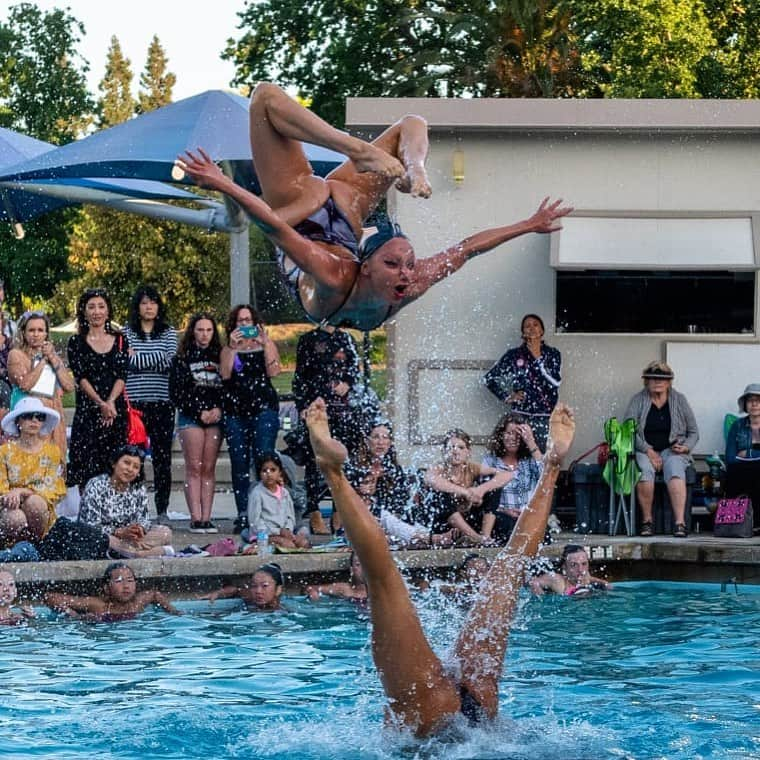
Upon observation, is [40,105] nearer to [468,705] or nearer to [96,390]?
[96,390]

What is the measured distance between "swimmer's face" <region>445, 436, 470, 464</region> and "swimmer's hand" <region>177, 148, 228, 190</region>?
5.20m

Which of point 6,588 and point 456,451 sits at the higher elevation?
point 456,451

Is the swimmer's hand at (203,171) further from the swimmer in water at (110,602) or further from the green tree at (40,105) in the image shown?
the green tree at (40,105)

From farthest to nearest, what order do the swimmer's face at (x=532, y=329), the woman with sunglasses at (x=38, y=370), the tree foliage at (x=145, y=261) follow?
the tree foliage at (x=145, y=261) < the swimmer's face at (x=532, y=329) < the woman with sunglasses at (x=38, y=370)

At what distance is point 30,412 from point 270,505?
72.9 inches

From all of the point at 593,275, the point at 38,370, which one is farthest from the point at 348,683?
the point at 593,275

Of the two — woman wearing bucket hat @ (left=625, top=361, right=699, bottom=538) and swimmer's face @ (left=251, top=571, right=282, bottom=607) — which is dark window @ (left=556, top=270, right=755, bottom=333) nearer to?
woman wearing bucket hat @ (left=625, top=361, right=699, bottom=538)

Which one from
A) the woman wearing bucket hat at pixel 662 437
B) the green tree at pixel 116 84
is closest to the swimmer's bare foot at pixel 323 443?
the woman wearing bucket hat at pixel 662 437

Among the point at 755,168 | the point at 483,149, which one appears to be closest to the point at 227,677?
the point at 483,149

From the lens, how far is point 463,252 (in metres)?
6.66

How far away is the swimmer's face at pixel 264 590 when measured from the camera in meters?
9.62

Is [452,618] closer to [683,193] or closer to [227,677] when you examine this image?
[227,677]

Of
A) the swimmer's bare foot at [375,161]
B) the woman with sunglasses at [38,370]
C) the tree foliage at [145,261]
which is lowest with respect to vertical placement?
the woman with sunglasses at [38,370]

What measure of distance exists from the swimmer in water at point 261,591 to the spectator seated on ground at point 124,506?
1.68 ft
